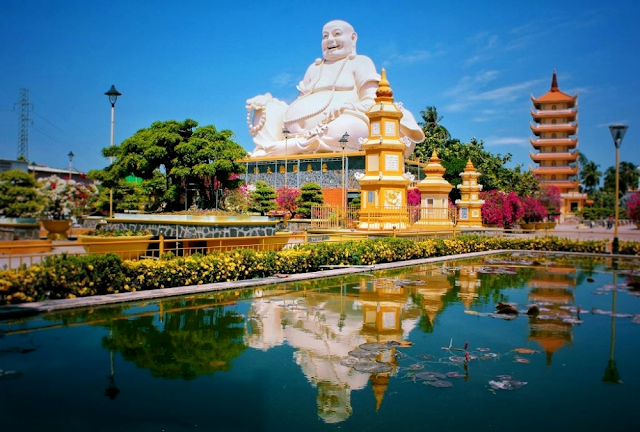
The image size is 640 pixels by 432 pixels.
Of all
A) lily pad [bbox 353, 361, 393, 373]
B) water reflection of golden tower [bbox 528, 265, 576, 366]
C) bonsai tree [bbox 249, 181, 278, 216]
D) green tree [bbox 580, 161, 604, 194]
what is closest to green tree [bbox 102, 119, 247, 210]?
bonsai tree [bbox 249, 181, 278, 216]

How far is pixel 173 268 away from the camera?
36.3 ft

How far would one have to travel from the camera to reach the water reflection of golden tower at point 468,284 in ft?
36.0

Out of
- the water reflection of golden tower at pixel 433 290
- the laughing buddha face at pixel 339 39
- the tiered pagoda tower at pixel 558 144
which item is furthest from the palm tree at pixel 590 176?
the water reflection of golden tower at pixel 433 290

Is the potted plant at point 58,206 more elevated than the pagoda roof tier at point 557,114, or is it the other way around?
the pagoda roof tier at point 557,114

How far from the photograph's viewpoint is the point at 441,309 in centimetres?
983

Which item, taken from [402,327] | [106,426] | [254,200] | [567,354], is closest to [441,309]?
[402,327]

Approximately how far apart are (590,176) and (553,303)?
84.1 metres

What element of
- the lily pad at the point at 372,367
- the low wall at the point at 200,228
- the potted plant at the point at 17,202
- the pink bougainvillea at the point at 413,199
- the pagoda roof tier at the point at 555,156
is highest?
the pagoda roof tier at the point at 555,156

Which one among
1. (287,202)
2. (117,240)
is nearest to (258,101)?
(287,202)

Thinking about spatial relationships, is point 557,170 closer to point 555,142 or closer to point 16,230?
point 555,142

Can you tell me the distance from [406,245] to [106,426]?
13.9m

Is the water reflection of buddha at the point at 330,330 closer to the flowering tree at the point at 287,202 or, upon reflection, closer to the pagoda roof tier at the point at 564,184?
the flowering tree at the point at 287,202

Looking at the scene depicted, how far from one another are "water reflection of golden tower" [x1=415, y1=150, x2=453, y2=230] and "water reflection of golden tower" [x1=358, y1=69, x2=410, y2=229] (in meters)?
3.33

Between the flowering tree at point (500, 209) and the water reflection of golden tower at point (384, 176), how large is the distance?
39.6ft
